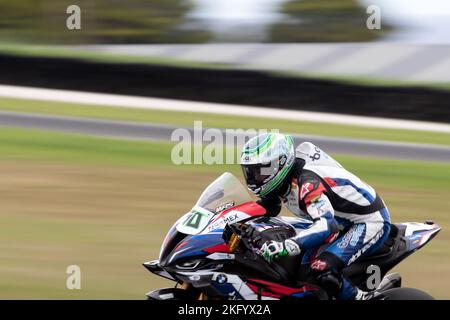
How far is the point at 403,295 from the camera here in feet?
21.0

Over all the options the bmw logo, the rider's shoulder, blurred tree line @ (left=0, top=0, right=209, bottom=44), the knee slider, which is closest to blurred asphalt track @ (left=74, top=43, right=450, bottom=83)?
blurred tree line @ (left=0, top=0, right=209, bottom=44)

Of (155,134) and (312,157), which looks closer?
(312,157)

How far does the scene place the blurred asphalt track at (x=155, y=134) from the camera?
14.6 metres

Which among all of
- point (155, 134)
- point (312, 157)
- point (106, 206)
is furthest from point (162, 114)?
point (312, 157)

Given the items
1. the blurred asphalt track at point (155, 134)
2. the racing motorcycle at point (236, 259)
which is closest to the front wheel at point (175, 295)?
the racing motorcycle at point (236, 259)

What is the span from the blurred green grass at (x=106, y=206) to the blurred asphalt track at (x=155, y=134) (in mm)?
180

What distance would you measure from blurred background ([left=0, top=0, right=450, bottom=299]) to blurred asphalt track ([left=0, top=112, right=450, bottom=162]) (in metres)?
0.02

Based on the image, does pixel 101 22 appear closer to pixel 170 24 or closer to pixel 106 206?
pixel 170 24

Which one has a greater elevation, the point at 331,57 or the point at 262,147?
the point at 331,57

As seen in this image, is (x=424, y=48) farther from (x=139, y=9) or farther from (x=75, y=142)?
(x=75, y=142)

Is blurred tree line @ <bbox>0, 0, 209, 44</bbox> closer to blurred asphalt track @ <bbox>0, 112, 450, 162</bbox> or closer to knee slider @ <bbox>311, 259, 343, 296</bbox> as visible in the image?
blurred asphalt track @ <bbox>0, 112, 450, 162</bbox>

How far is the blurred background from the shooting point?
30.9ft

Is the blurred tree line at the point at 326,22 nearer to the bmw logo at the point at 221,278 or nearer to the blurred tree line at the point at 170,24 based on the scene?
the blurred tree line at the point at 170,24

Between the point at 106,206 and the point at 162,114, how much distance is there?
736cm
